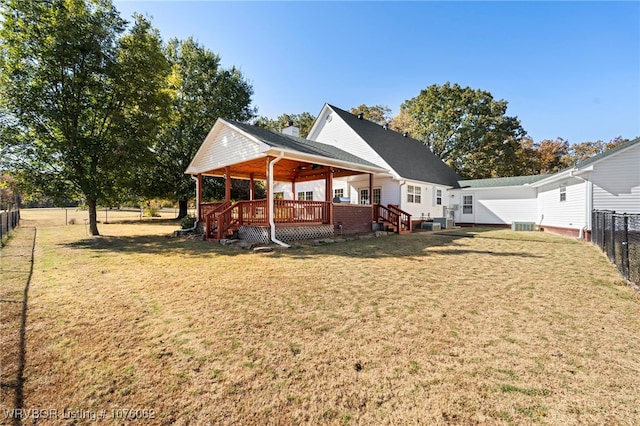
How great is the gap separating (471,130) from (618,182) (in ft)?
69.7

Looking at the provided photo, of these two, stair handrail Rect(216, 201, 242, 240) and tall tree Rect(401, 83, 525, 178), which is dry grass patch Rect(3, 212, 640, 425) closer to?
stair handrail Rect(216, 201, 242, 240)

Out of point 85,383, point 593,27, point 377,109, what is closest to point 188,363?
point 85,383

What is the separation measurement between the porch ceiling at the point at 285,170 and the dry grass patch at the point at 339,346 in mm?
7333

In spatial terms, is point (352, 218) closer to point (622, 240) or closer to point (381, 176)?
point (381, 176)

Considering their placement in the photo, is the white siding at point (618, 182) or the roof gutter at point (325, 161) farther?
the white siding at point (618, 182)

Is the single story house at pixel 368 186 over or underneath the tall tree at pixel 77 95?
underneath

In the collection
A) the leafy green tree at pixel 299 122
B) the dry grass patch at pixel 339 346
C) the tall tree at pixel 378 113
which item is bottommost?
the dry grass patch at pixel 339 346

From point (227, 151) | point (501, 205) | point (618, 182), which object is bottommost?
point (501, 205)

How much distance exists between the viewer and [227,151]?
12.4 meters

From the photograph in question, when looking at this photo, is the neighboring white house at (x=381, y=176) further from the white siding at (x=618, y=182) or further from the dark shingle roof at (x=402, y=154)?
the white siding at (x=618, y=182)

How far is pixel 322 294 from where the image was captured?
4906mm

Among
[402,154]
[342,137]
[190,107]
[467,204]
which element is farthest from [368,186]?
[190,107]

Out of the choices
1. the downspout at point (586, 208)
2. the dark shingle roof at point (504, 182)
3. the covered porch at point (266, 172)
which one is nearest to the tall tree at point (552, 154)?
the dark shingle roof at point (504, 182)

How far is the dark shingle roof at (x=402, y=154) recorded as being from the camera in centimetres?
1703
